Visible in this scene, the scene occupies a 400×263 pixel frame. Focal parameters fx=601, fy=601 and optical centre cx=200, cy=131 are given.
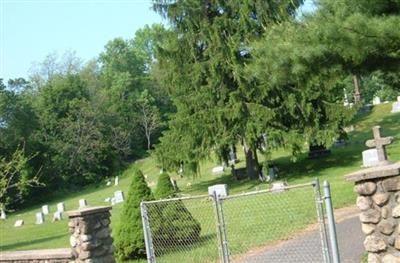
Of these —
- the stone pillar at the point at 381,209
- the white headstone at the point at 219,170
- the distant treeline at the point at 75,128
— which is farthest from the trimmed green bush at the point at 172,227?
the distant treeline at the point at 75,128

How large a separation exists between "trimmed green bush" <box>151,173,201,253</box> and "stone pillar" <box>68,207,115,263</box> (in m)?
1.50

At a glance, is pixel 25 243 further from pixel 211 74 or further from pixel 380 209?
pixel 380 209

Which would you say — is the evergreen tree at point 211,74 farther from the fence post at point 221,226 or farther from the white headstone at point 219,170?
the fence post at point 221,226

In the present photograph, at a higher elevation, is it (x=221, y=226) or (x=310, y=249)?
(x=221, y=226)

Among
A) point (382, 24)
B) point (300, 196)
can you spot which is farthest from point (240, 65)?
point (382, 24)

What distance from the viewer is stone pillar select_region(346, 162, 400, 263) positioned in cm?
582

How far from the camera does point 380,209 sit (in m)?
5.94

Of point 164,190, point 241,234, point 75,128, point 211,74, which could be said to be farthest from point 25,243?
point 75,128

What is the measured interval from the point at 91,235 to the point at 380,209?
5.28 meters

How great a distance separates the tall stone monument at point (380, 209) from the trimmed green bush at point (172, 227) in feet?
19.2

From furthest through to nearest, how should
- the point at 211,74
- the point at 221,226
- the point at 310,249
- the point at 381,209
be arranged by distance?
the point at 211,74
the point at 310,249
the point at 221,226
the point at 381,209

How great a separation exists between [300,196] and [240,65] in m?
9.39

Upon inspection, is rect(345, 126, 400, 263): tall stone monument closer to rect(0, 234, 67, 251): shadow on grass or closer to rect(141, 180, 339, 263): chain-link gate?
rect(141, 180, 339, 263): chain-link gate

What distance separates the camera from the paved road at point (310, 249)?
30.6ft
